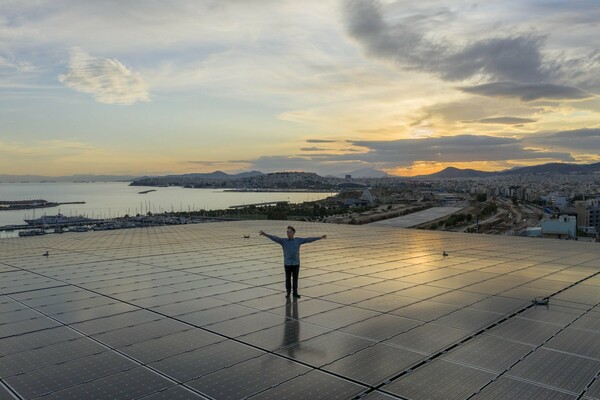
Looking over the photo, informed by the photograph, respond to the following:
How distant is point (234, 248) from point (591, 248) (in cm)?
1405

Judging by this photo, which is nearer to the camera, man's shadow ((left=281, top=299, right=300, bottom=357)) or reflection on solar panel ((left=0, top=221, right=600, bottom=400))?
reflection on solar panel ((left=0, top=221, right=600, bottom=400))

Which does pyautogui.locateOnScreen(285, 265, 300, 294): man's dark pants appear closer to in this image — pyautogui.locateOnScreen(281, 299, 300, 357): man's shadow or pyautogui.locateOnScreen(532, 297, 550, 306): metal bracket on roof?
pyautogui.locateOnScreen(281, 299, 300, 357): man's shadow

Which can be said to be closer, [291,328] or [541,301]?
[291,328]

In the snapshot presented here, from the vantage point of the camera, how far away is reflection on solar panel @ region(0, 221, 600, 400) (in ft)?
16.4

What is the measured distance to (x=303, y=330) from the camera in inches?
273

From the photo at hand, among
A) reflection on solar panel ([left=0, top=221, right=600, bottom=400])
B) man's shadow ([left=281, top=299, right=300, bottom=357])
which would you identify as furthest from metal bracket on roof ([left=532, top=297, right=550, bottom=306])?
man's shadow ([left=281, top=299, right=300, bottom=357])

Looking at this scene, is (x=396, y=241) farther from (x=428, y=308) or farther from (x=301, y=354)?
(x=301, y=354)

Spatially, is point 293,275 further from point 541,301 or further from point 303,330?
point 541,301

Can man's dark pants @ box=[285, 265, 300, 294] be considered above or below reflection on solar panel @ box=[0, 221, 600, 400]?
above

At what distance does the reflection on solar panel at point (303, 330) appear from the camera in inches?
197

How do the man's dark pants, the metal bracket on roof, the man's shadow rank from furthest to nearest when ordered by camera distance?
the man's dark pants < the metal bracket on roof < the man's shadow

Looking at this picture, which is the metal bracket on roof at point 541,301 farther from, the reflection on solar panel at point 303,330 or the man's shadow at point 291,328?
the man's shadow at point 291,328

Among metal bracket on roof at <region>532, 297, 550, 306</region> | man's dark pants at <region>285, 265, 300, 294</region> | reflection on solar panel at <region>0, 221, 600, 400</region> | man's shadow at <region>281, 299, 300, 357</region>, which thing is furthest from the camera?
man's dark pants at <region>285, 265, 300, 294</region>

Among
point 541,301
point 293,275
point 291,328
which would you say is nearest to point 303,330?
point 291,328
